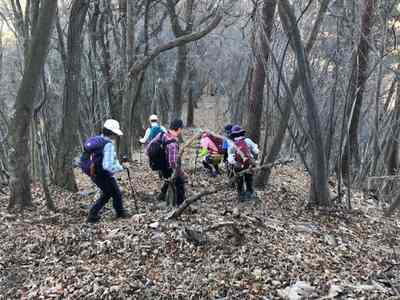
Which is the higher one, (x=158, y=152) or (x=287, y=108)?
(x=287, y=108)

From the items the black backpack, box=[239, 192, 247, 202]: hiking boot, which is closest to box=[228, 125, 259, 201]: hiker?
box=[239, 192, 247, 202]: hiking boot

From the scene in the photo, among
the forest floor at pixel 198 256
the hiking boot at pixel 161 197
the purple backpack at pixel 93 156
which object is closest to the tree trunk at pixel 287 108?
the forest floor at pixel 198 256

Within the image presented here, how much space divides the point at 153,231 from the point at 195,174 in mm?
5797

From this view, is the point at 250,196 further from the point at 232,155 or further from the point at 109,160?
the point at 109,160

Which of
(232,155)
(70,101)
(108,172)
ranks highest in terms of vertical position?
(70,101)

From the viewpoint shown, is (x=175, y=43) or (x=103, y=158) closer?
(x=103, y=158)

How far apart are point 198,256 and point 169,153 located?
2478 millimetres

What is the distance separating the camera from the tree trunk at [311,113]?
7879 millimetres

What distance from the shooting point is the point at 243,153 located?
8992 mm

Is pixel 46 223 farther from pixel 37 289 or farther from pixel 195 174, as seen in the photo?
pixel 195 174

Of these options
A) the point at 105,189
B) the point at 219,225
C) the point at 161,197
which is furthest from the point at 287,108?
the point at 105,189

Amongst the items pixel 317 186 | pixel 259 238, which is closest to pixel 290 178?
pixel 317 186

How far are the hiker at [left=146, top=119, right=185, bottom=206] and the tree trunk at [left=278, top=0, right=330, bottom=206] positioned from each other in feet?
7.90

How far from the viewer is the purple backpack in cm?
762
